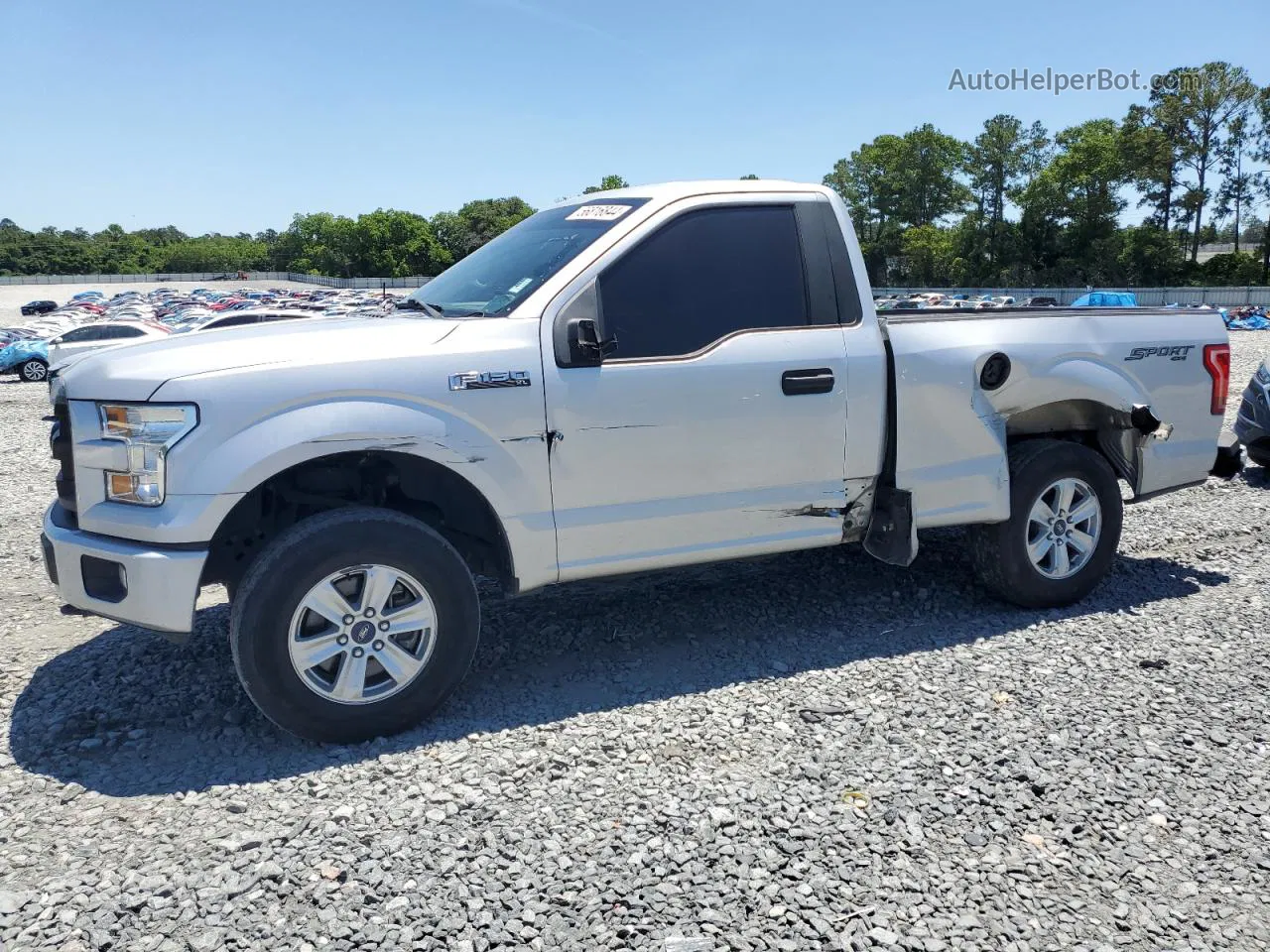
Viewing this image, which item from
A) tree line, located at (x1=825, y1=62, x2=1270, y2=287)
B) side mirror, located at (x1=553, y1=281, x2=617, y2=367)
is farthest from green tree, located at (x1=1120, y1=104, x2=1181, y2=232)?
side mirror, located at (x1=553, y1=281, x2=617, y2=367)

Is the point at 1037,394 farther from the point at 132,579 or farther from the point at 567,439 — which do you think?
the point at 132,579

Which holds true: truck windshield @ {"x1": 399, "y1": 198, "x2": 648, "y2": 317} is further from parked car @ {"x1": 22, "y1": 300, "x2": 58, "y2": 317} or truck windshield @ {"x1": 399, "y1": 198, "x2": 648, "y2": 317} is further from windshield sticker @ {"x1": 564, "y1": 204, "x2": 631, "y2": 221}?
parked car @ {"x1": 22, "y1": 300, "x2": 58, "y2": 317}

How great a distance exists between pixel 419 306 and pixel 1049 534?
340 centimetres

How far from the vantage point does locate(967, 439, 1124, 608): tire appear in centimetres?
505

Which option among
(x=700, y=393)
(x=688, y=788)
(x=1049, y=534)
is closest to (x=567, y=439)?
(x=700, y=393)

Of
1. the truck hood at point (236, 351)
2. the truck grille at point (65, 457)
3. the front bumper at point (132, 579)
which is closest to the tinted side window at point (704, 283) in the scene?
the truck hood at point (236, 351)

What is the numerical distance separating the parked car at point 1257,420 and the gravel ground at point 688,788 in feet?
12.5

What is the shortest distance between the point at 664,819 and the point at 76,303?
83.0 metres

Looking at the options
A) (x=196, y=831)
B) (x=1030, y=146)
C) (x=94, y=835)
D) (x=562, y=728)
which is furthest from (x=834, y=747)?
(x=1030, y=146)

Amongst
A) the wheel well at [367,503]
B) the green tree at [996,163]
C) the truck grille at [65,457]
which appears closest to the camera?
the truck grille at [65,457]

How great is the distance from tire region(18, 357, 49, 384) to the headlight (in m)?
24.7

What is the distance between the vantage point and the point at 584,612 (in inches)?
207

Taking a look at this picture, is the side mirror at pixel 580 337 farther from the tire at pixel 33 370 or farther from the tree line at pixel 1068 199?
the tree line at pixel 1068 199

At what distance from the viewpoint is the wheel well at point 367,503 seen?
3.92 metres
